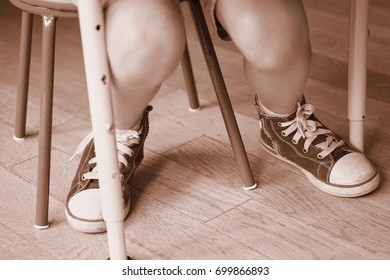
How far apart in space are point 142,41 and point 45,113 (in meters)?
0.23

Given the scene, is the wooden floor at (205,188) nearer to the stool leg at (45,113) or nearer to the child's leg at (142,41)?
the stool leg at (45,113)

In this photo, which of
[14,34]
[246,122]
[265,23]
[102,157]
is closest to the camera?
[102,157]

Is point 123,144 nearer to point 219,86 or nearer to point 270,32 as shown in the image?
point 219,86

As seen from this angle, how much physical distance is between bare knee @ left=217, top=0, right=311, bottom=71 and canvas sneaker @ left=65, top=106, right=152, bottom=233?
0.23 metres

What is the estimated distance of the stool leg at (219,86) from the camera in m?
1.26

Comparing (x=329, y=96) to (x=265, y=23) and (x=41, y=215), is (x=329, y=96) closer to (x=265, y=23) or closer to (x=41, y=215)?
(x=265, y=23)

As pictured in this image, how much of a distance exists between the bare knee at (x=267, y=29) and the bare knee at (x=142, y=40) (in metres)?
0.13

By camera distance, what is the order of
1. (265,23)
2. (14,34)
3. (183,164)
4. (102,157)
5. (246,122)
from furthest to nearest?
(14,34)
(246,122)
(183,164)
(265,23)
(102,157)

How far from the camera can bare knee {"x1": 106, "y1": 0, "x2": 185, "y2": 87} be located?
1013 millimetres

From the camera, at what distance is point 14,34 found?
206 cm

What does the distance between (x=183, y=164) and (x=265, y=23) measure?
37 centimetres

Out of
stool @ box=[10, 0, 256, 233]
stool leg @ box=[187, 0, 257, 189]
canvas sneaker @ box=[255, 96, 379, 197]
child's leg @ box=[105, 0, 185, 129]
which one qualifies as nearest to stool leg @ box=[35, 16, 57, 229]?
stool @ box=[10, 0, 256, 233]
